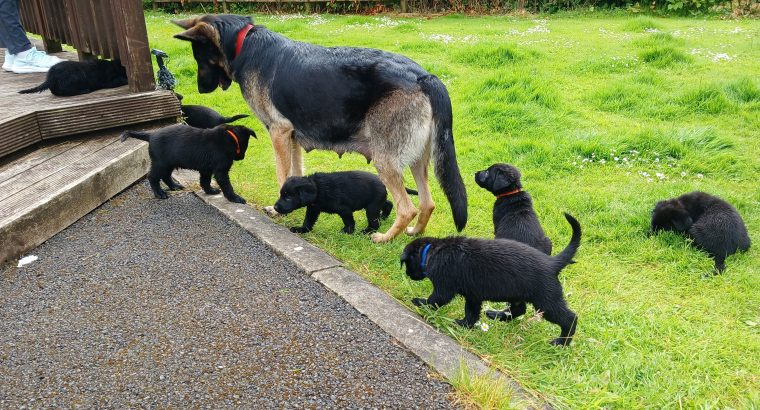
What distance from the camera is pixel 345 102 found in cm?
456

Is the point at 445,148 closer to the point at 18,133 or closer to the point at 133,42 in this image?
the point at 133,42

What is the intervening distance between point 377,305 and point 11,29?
6.38 metres

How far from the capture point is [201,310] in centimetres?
355

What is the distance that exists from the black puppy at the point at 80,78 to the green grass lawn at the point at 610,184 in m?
1.74

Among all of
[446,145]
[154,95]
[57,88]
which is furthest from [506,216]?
[57,88]

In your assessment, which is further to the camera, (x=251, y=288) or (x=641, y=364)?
(x=251, y=288)

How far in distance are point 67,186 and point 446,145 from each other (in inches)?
120

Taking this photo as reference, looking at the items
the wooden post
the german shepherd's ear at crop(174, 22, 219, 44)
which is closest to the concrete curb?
the german shepherd's ear at crop(174, 22, 219, 44)

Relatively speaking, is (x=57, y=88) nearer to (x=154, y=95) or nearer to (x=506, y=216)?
(x=154, y=95)

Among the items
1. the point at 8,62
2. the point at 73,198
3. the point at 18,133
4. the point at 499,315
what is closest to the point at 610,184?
the point at 499,315

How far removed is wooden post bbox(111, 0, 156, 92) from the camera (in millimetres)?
5922

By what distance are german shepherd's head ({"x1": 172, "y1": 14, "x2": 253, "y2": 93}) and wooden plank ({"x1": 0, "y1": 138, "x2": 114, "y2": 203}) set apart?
1.30 meters

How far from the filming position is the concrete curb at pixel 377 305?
9.70 ft

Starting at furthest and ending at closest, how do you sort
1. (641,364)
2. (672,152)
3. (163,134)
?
(672,152) → (163,134) → (641,364)
